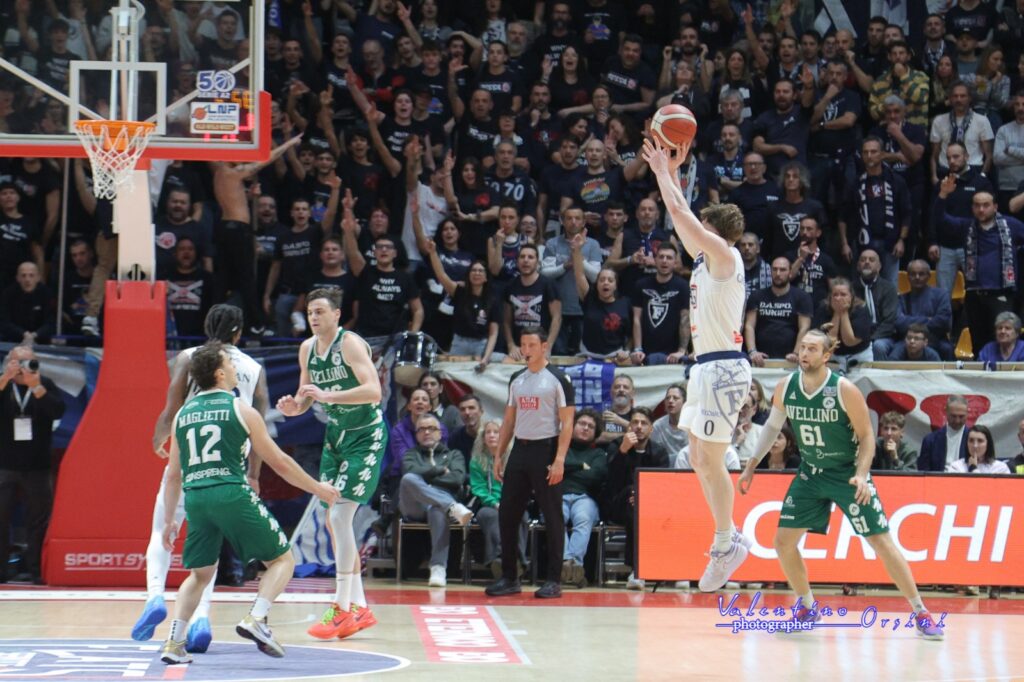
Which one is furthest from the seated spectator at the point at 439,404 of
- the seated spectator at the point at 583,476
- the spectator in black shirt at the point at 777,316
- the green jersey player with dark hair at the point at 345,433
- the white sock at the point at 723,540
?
the white sock at the point at 723,540

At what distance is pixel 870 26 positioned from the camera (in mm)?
17344

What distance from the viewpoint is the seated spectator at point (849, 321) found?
13.6 meters

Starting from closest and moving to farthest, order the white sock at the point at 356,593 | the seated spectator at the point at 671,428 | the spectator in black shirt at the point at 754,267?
1. the white sock at the point at 356,593
2. the seated spectator at the point at 671,428
3. the spectator in black shirt at the point at 754,267

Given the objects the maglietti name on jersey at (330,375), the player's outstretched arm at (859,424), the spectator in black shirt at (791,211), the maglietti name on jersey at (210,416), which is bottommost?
the player's outstretched arm at (859,424)

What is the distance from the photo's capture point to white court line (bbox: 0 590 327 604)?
10.6 m

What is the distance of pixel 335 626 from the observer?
8.80 m

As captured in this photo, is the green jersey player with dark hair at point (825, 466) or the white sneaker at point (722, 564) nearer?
the white sneaker at point (722, 564)

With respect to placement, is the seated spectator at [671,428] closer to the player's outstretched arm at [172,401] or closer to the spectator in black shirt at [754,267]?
the spectator in black shirt at [754,267]

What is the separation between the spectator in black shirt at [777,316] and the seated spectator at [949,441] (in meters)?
1.61

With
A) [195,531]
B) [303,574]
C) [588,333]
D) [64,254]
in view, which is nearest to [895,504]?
[588,333]

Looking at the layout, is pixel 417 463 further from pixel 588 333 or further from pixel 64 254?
pixel 64 254

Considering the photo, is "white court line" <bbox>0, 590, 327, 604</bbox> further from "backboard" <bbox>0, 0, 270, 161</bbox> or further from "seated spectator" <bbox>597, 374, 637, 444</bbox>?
"backboard" <bbox>0, 0, 270, 161</bbox>

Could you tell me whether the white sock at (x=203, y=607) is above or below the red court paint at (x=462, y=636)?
above

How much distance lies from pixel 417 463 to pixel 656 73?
6.94 m
